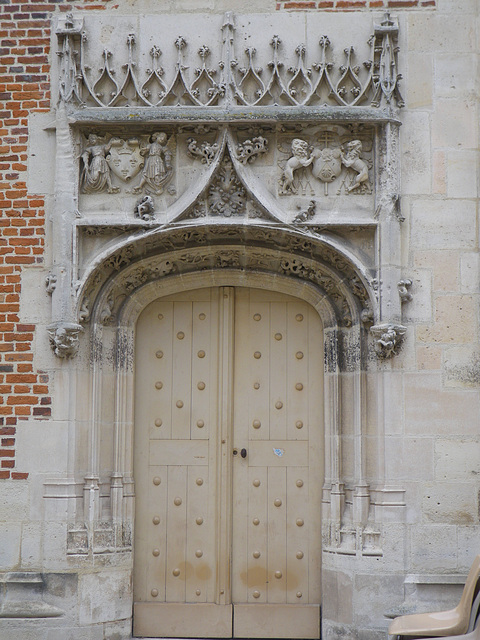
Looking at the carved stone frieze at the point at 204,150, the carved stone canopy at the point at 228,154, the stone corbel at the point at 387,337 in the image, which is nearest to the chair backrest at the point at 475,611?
the stone corbel at the point at 387,337

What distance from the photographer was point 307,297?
6609mm

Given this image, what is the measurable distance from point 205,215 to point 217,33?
51.1 inches

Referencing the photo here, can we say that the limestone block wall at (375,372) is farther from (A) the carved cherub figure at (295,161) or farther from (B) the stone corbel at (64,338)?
(A) the carved cherub figure at (295,161)

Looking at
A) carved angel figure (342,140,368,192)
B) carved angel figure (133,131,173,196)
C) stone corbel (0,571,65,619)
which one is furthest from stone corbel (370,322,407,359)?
stone corbel (0,571,65,619)

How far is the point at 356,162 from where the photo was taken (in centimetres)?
627

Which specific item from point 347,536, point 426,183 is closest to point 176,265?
point 426,183

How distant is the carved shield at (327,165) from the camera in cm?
630

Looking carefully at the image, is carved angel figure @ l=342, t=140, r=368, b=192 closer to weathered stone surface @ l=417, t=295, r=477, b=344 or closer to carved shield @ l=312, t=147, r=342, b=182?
carved shield @ l=312, t=147, r=342, b=182

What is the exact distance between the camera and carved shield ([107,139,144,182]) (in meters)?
6.34

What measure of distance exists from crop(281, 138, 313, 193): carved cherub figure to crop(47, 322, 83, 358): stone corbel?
174cm

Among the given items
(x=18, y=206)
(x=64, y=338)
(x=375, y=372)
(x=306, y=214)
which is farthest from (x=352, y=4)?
(x=64, y=338)

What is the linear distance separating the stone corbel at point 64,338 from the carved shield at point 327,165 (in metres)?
1.97

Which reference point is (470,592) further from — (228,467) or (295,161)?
(295,161)

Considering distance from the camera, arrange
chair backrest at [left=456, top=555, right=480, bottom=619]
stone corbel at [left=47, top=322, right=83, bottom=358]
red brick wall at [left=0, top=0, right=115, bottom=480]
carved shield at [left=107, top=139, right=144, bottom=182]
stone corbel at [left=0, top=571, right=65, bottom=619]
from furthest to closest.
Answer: carved shield at [left=107, top=139, right=144, bottom=182], red brick wall at [left=0, top=0, right=115, bottom=480], stone corbel at [left=47, top=322, right=83, bottom=358], stone corbel at [left=0, top=571, right=65, bottom=619], chair backrest at [left=456, top=555, right=480, bottom=619]
